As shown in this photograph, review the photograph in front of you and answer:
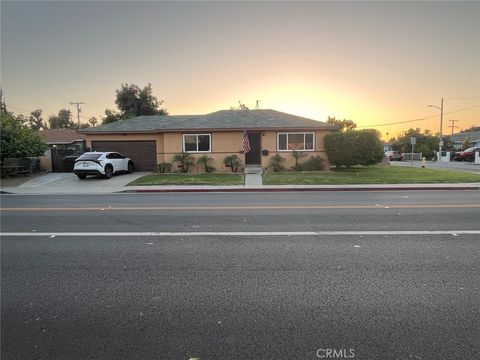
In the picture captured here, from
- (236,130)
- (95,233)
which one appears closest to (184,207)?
(95,233)

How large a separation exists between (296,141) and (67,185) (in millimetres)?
14057

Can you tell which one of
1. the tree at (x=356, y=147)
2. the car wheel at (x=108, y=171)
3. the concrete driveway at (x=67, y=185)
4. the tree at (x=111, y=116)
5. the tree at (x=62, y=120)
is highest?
the tree at (x=62, y=120)

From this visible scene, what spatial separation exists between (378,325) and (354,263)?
168 centimetres

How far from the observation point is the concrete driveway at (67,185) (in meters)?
15.8

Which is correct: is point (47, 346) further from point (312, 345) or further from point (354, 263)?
point (354, 263)

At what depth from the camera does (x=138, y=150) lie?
948 inches

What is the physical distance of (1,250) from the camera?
5.70m

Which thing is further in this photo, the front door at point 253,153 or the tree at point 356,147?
the front door at point 253,153

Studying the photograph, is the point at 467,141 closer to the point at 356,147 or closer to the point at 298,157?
the point at 356,147

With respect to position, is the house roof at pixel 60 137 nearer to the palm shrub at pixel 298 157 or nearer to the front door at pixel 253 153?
the front door at pixel 253 153

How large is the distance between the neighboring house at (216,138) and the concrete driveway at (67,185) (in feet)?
13.2

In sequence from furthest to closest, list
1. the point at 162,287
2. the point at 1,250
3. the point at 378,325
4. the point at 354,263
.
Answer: the point at 1,250, the point at 354,263, the point at 162,287, the point at 378,325

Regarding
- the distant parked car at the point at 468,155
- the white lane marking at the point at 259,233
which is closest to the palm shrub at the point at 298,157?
the white lane marking at the point at 259,233

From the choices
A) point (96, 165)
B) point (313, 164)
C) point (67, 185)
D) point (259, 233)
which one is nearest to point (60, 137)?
point (96, 165)
